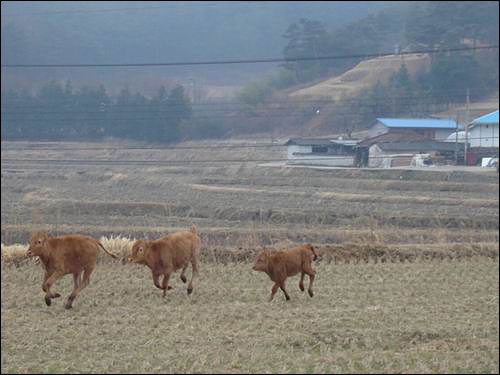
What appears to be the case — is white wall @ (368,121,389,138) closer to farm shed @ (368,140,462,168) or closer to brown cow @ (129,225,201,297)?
farm shed @ (368,140,462,168)

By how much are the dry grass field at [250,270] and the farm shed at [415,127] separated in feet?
7.53

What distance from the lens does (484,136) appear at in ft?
110

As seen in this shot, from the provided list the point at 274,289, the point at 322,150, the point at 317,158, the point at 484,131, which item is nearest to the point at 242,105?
the point at 322,150

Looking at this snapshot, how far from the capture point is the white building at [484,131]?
105 feet

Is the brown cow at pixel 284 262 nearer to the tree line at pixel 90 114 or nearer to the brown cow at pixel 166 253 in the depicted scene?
the brown cow at pixel 166 253

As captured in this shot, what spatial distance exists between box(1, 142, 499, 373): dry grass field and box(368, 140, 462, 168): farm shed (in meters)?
1.18

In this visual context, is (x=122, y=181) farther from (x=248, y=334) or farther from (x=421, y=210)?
(x=248, y=334)

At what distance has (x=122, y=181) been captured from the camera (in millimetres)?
32281

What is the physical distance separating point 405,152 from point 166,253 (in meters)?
22.5

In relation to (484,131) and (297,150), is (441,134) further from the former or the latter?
(297,150)


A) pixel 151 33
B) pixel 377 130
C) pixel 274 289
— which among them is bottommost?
pixel 274 289

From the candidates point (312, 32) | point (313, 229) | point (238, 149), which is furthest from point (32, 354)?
point (312, 32)

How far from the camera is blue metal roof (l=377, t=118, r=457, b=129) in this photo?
29969 millimetres

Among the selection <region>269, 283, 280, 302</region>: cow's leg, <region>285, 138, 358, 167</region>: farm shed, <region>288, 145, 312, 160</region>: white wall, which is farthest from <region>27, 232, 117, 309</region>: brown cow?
<region>288, 145, 312, 160</region>: white wall
